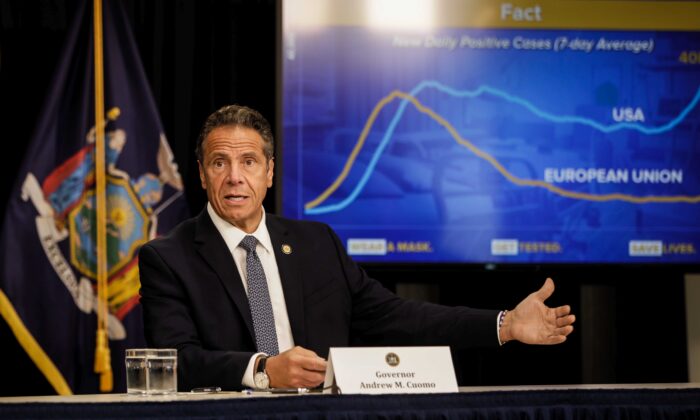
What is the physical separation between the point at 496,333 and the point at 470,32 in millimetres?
2024

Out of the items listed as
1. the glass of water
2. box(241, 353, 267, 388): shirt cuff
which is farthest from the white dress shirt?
the glass of water

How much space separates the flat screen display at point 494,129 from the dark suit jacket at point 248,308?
1210mm

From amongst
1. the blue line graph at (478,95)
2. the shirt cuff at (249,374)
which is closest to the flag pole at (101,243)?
the blue line graph at (478,95)

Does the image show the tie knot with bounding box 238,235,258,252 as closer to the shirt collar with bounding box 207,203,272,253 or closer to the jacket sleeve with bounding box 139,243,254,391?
the shirt collar with bounding box 207,203,272,253

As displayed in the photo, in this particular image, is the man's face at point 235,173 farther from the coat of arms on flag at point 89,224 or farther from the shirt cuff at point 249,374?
the coat of arms on flag at point 89,224

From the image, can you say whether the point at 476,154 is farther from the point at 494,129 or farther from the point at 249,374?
the point at 249,374

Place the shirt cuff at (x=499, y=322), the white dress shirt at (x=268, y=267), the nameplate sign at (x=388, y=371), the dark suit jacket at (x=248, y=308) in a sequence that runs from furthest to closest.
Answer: the white dress shirt at (x=268, y=267) → the shirt cuff at (x=499, y=322) → the dark suit jacket at (x=248, y=308) → the nameplate sign at (x=388, y=371)

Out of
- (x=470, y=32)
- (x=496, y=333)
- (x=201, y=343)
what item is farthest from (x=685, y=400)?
(x=470, y=32)

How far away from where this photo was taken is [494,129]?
4508 millimetres

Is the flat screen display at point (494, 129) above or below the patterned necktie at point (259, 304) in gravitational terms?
above

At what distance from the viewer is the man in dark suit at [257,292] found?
107 inches

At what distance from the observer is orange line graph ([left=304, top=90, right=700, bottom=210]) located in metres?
4.41

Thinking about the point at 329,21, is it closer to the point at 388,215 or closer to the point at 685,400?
the point at 388,215

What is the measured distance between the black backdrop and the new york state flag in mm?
98
